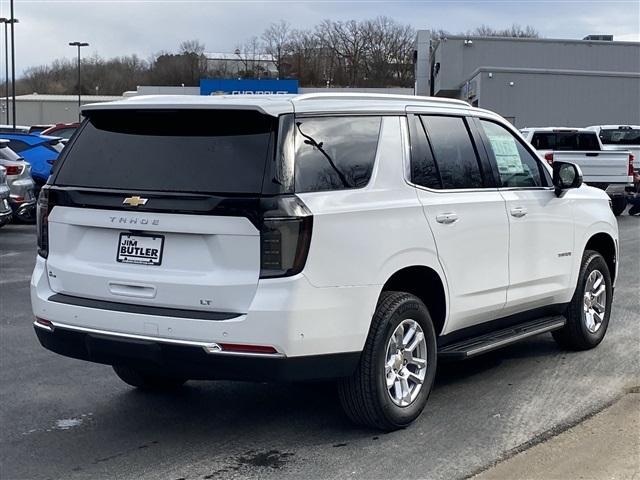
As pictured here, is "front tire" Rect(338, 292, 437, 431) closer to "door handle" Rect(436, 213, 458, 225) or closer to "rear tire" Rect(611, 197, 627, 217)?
"door handle" Rect(436, 213, 458, 225)

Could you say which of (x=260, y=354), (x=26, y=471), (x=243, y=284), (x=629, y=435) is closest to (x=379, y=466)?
(x=260, y=354)

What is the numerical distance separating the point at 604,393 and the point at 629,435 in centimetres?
85

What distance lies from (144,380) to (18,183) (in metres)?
10.2

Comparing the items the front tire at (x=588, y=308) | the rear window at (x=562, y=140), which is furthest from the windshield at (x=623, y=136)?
the front tire at (x=588, y=308)

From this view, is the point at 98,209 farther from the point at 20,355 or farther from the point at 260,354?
the point at 20,355

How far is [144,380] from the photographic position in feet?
19.2

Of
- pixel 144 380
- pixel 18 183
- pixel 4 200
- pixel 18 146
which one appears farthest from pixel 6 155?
pixel 144 380

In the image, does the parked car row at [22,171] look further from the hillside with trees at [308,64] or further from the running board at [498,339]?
the hillside with trees at [308,64]

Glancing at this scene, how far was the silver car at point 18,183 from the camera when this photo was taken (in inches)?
584

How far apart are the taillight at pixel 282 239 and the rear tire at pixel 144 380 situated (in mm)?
1774

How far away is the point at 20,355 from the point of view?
7.00 m

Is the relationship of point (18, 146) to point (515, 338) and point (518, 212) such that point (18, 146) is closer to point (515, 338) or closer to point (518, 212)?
point (518, 212)

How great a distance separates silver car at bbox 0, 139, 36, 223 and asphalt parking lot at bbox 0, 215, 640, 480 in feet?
27.4

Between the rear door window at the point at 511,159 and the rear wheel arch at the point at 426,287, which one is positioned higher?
the rear door window at the point at 511,159
